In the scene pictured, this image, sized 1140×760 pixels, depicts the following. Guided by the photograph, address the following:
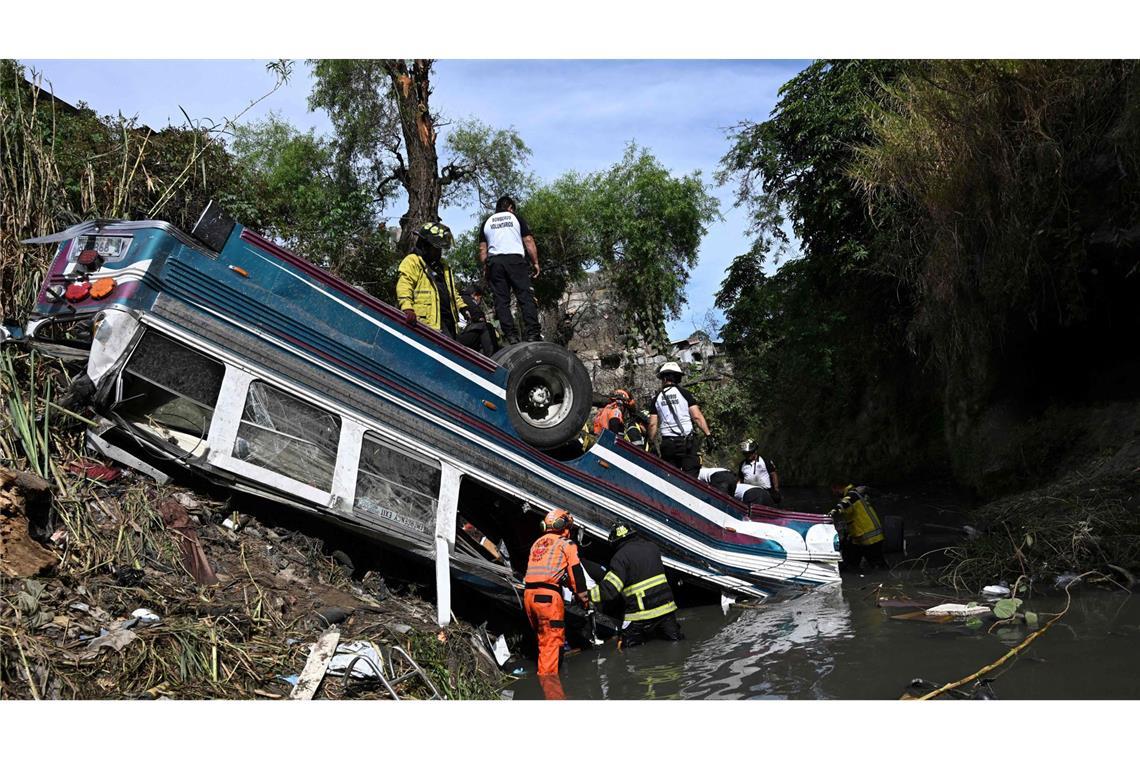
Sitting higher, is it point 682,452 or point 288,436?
point 682,452

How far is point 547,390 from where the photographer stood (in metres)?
7.11

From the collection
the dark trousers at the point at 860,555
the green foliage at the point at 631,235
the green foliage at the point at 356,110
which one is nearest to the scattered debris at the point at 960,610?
the dark trousers at the point at 860,555

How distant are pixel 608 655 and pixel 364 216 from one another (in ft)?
37.1

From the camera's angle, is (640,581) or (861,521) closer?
(640,581)

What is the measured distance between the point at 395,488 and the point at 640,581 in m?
2.14

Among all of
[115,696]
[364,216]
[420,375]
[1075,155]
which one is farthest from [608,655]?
[364,216]

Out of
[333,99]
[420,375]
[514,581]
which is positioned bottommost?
[514,581]

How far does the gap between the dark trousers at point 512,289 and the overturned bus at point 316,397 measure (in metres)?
0.98

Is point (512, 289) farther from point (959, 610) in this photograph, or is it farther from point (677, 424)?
point (959, 610)

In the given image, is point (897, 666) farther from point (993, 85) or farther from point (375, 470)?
point (993, 85)

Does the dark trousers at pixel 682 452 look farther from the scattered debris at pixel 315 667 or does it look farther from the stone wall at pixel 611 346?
the stone wall at pixel 611 346

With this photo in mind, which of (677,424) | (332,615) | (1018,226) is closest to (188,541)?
(332,615)

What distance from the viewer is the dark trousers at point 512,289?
316 inches

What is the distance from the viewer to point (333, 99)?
19.2 m
